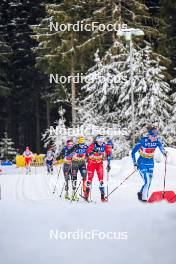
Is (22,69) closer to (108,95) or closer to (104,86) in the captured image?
(108,95)

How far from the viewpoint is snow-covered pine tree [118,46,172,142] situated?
1146 inches

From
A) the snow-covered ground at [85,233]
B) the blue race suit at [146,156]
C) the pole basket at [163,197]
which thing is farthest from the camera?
the blue race suit at [146,156]

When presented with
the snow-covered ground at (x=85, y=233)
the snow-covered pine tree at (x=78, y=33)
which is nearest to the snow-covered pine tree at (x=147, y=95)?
the snow-covered pine tree at (x=78, y=33)

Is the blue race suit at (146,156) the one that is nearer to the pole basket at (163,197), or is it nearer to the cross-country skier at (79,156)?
the pole basket at (163,197)

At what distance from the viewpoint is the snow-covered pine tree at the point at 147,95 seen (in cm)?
2911

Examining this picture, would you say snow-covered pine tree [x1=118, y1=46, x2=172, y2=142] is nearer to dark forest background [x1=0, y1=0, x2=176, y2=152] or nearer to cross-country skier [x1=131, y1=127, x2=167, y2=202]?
dark forest background [x1=0, y1=0, x2=176, y2=152]

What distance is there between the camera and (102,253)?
6.09 meters

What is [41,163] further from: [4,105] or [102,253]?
[102,253]

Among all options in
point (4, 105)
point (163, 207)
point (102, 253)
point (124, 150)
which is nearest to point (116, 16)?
point (124, 150)

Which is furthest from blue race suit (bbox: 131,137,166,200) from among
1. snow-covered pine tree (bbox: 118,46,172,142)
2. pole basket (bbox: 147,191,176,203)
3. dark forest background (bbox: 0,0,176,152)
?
dark forest background (bbox: 0,0,176,152)

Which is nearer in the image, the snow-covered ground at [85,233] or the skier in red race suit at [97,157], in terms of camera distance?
the snow-covered ground at [85,233]

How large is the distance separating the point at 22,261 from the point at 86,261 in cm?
90

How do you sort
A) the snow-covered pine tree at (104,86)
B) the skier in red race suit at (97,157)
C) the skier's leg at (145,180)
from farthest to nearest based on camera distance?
the snow-covered pine tree at (104,86) → the skier in red race suit at (97,157) → the skier's leg at (145,180)

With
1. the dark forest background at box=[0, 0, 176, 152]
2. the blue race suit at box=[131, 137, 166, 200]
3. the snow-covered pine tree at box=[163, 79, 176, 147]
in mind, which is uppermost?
the dark forest background at box=[0, 0, 176, 152]
